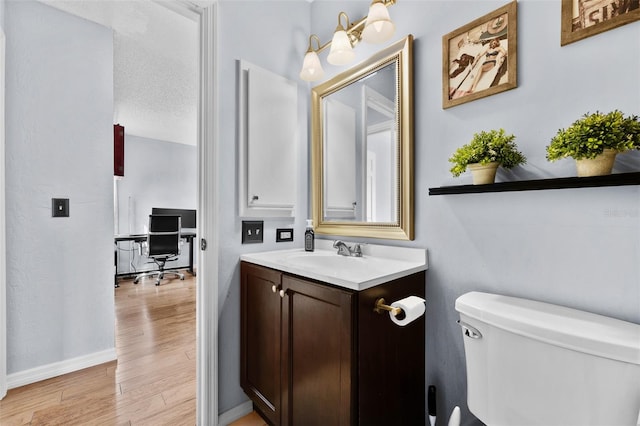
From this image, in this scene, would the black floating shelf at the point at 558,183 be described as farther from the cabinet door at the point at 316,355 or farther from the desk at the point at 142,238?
the desk at the point at 142,238

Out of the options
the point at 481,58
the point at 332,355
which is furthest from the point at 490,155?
the point at 332,355

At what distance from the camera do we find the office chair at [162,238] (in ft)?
13.8

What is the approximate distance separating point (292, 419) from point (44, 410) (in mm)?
1442

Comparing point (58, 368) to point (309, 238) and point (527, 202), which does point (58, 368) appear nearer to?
point (309, 238)

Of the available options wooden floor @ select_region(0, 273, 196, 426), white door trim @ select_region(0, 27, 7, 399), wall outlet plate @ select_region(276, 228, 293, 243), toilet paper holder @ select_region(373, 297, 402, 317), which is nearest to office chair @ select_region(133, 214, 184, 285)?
wooden floor @ select_region(0, 273, 196, 426)

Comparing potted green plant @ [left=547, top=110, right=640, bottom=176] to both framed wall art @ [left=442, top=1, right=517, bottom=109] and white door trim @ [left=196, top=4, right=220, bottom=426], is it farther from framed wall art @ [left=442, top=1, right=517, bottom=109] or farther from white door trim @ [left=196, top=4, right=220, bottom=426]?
white door trim @ [left=196, top=4, right=220, bottom=426]

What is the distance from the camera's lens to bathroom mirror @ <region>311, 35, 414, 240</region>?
1.29 m

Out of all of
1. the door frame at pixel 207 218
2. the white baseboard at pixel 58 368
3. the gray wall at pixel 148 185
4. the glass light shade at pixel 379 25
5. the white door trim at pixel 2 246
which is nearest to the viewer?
the glass light shade at pixel 379 25

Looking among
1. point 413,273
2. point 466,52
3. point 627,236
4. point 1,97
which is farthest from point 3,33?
point 627,236

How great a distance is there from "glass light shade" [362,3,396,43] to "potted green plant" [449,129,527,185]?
625mm

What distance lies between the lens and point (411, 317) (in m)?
0.90

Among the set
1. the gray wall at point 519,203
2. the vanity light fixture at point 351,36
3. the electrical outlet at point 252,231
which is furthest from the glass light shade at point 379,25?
the electrical outlet at point 252,231

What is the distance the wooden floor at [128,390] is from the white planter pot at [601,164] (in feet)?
6.35

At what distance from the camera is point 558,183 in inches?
31.7
